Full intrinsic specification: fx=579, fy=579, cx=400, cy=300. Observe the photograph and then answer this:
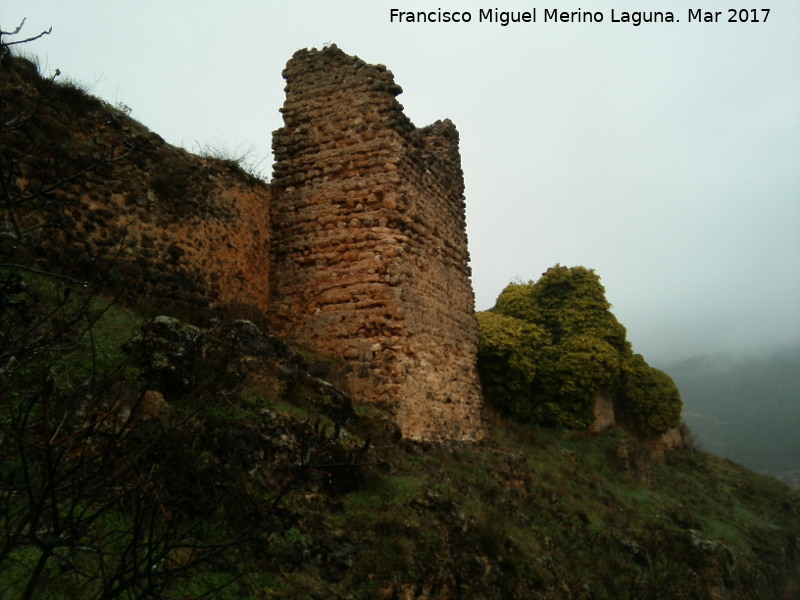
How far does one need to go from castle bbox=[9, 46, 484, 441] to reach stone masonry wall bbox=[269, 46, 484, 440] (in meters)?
0.02

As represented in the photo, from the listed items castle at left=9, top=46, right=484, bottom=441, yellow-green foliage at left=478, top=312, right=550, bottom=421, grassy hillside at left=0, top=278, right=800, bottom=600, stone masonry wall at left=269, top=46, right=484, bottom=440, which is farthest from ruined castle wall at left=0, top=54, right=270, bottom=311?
yellow-green foliage at left=478, top=312, right=550, bottom=421

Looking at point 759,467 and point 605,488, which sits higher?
point 605,488

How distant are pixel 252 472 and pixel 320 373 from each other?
11.0 ft

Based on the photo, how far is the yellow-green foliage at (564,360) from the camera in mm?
12492

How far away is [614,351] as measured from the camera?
1420 cm

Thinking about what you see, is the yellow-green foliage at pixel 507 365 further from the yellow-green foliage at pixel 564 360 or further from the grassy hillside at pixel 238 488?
the grassy hillside at pixel 238 488

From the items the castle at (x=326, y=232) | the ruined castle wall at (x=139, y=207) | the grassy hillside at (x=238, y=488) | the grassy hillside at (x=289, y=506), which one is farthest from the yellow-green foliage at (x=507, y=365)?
the ruined castle wall at (x=139, y=207)

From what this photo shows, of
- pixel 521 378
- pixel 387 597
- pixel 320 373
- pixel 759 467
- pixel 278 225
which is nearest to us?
pixel 387 597

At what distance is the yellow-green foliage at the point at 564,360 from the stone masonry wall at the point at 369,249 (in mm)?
1902

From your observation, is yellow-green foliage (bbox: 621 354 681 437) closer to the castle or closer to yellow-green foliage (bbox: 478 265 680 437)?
yellow-green foliage (bbox: 478 265 680 437)

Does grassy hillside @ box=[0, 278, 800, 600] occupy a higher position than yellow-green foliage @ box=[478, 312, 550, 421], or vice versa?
yellow-green foliage @ box=[478, 312, 550, 421]

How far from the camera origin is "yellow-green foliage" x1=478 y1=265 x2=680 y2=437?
1249cm

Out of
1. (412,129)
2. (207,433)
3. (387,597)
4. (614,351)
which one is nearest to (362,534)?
(387,597)

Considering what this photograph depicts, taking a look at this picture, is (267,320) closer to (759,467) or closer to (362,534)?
(362,534)
